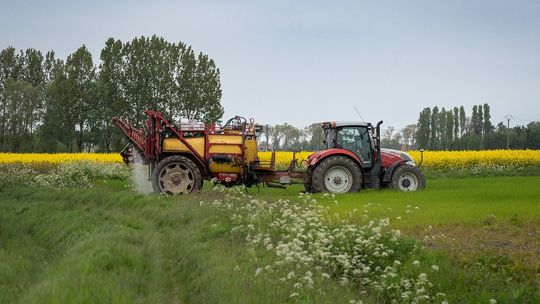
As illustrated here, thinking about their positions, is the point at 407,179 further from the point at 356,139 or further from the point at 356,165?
the point at 356,139

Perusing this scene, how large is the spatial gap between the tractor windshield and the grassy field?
3.39 m

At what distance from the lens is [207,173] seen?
57.9 feet

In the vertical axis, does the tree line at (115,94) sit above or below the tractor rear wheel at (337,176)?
above

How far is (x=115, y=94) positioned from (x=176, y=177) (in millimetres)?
42411

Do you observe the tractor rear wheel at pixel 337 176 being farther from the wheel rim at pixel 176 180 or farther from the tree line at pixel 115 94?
the tree line at pixel 115 94

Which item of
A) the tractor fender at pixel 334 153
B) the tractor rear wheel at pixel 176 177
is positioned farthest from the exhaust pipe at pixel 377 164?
the tractor rear wheel at pixel 176 177

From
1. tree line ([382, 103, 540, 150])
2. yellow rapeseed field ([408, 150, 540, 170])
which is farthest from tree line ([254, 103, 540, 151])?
yellow rapeseed field ([408, 150, 540, 170])

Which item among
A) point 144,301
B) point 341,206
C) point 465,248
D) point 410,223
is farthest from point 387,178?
point 144,301

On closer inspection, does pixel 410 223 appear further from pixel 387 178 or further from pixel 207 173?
pixel 207 173

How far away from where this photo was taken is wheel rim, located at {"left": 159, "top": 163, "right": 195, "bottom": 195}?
17266 millimetres

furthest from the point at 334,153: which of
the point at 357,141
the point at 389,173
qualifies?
the point at 389,173

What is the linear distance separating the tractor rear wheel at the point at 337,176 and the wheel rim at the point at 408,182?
1.58 meters

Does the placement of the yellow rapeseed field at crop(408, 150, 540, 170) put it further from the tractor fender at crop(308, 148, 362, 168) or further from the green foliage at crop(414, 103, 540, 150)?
the green foliage at crop(414, 103, 540, 150)

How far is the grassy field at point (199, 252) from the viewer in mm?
6648
